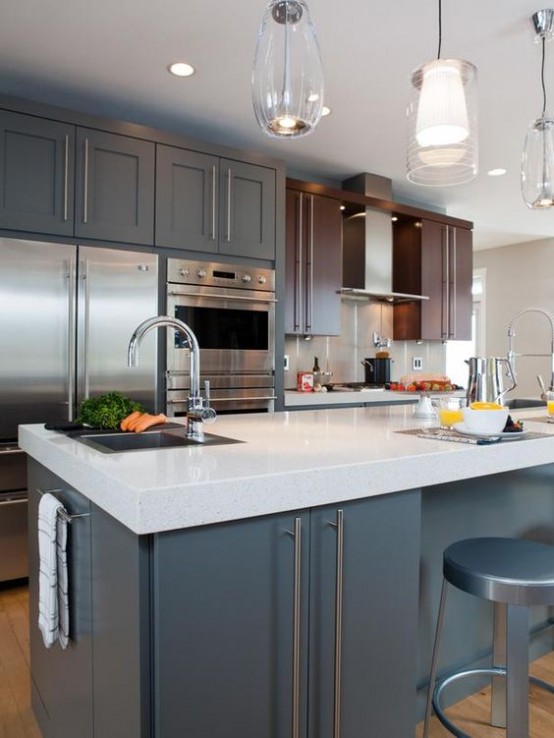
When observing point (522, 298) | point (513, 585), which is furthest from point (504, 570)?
point (522, 298)

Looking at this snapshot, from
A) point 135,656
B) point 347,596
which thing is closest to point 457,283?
point 347,596

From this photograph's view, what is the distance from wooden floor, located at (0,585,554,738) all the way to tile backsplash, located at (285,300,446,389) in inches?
112

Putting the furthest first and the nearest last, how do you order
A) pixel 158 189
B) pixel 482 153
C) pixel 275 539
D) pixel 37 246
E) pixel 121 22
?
pixel 482 153, pixel 158 189, pixel 37 246, pixel 121 22, pixel 275 539

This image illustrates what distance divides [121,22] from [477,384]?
2311 millimetres

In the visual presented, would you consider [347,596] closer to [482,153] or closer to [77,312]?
[77,312]

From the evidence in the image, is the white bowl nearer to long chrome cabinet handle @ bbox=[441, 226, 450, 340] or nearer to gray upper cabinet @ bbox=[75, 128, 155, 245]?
gray upper cabinet @ bbox=[75, 128, 155, 245]

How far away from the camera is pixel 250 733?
3.66 ft

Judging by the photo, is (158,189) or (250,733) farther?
(158,189)

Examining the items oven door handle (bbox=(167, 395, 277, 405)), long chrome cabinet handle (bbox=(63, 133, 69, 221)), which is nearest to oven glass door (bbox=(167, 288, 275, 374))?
oven door handle (bbox=(167, 395, 277, 405))

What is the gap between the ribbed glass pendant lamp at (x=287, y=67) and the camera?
1521mm

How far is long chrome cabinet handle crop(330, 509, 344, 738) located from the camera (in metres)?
1.23

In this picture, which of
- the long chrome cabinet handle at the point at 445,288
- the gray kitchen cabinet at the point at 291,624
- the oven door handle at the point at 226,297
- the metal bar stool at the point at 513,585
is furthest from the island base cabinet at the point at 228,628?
the long chrome cabinet handle at the point at 445,288

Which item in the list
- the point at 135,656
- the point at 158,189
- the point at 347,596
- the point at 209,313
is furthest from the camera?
the point at 209,313

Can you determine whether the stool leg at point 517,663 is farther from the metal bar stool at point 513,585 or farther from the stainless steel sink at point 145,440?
the stainless steel sink at point 145,440
